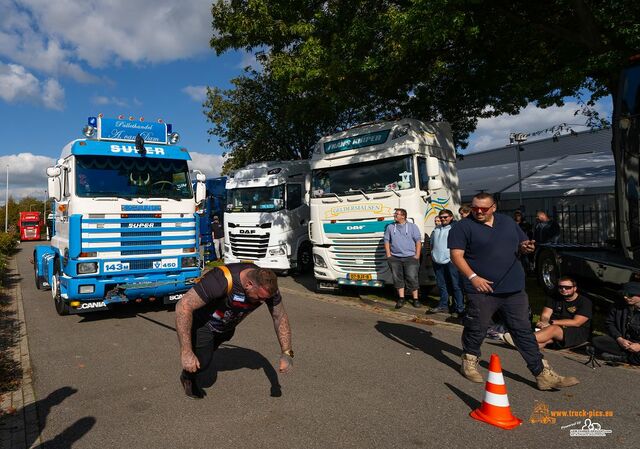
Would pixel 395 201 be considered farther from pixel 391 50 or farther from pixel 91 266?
pixel 91 266

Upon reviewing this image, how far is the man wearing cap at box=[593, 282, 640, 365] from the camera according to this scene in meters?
5.31

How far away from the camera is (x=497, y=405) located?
12.6 feet

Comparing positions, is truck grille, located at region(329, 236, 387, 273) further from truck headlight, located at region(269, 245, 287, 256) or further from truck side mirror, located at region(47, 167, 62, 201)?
truck side mirror, located at region(47, 167, 62, 201)

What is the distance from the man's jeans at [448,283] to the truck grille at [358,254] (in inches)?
53.6

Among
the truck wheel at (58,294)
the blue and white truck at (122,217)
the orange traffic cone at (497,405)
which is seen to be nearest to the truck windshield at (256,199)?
the blue and white truck at (122,217)

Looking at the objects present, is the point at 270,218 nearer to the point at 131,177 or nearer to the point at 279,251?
the point at 279,251

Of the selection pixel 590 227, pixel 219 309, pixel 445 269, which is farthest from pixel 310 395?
pixel 590 227

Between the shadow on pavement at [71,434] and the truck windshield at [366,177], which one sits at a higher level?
the truck windshield at [366,177]

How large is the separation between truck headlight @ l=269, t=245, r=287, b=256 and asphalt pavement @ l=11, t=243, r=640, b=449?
5878mm

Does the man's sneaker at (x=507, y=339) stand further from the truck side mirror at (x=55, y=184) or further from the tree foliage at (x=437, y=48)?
the truck side mirror at (x=55, y=184)

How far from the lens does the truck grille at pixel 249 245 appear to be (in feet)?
43.4

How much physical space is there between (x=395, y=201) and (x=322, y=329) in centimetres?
305

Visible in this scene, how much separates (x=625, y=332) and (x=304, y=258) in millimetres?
9421

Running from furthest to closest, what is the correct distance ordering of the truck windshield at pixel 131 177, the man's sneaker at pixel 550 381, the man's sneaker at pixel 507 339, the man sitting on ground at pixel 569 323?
the truck windshield at pixel 131 177, the man's sneaker at pixel 507 339, the man sitting on ground at pixel 569 323, the man's sneaker at pixel 550 381
